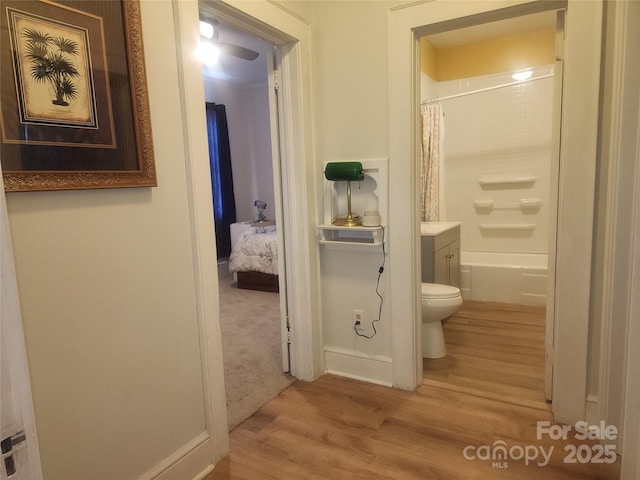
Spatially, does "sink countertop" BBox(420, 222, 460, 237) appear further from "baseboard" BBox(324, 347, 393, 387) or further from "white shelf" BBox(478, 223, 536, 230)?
"baseboard" BBox(324, 347, 393, 387)

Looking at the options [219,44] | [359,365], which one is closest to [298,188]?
[359,365]

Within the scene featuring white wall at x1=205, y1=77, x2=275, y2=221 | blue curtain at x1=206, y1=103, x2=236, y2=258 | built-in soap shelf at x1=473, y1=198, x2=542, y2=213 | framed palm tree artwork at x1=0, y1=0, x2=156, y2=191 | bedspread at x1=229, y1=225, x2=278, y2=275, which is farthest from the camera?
white wall at x1=205, y1=77, x2=275, y2=221

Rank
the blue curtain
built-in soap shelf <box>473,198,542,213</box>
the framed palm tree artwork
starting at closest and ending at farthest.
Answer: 1. the framed palm tree artwork
2. built-in soap shelf <box>473,198,542,213</box>
3. the blue curtain

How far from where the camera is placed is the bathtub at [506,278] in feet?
12.9

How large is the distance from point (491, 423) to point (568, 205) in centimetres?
114

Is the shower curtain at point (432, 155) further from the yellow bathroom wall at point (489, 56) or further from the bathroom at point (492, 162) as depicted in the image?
the yellow bathroom wall at point (489, 56)

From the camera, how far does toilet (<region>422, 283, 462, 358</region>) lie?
9.18 feet

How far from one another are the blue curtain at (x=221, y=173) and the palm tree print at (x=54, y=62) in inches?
183

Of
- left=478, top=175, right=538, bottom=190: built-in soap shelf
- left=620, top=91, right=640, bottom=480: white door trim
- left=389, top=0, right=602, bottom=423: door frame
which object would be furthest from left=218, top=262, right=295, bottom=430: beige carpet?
left=478, top=175, right=538, bottom=190: built-in soap shelf

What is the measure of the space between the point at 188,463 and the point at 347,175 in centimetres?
160

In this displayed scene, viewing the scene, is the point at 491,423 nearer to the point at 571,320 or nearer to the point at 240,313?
the point at 571,320

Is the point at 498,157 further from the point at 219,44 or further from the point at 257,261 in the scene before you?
the point at 219,44

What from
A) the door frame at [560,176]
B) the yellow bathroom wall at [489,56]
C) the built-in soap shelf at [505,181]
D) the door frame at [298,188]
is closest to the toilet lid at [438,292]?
the door frame at [560,176]

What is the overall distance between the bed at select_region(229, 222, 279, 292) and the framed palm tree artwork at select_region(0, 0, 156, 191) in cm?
306
